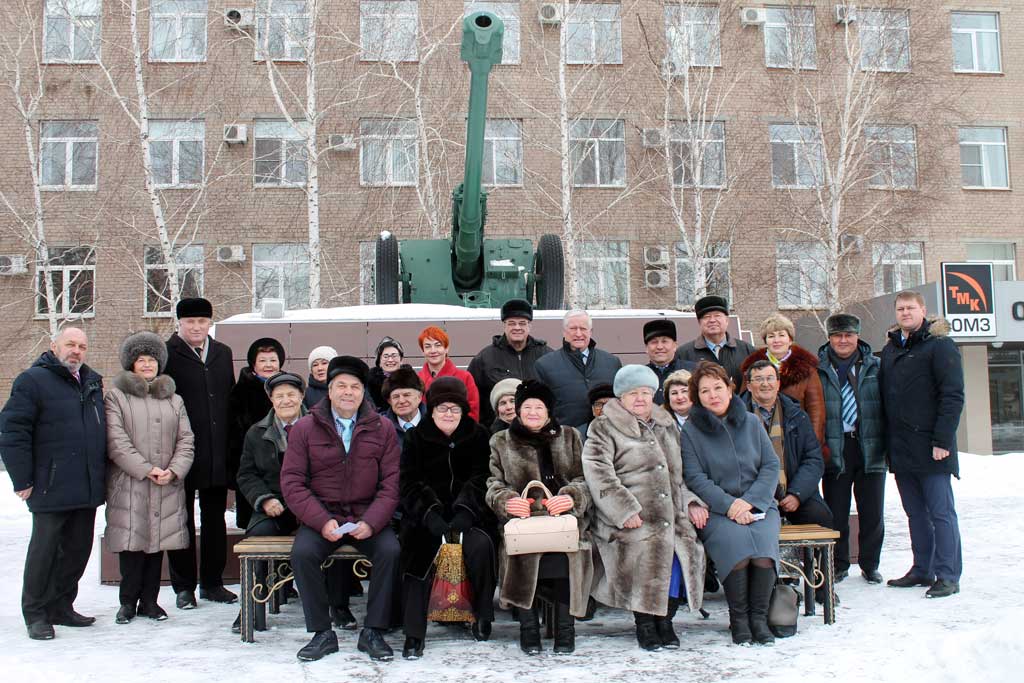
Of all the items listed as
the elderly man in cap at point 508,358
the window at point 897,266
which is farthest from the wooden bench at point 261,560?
the window at point 897,266

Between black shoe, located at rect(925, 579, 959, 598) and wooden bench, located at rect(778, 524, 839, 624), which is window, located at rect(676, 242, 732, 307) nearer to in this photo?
black shoe, located at rect(925, 579, 959, 598)

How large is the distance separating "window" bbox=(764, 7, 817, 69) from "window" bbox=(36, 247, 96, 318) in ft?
51.8

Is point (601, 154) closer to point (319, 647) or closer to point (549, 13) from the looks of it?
point (549, 13)

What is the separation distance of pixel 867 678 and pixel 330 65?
18570mm

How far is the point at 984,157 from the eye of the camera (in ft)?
74.7

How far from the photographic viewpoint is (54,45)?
66.1 feet

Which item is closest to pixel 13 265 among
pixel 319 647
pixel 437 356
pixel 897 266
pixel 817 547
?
pixel 437 356

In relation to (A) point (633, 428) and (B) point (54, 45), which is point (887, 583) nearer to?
(A) point (633, 428)

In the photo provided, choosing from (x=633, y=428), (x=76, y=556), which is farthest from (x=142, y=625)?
(x=633, y=428)

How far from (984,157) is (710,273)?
7971 millimetres

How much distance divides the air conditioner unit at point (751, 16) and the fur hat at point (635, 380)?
60.7 ft

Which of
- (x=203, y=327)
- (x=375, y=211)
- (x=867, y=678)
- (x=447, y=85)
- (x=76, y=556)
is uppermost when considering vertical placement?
(x=447, y=85)

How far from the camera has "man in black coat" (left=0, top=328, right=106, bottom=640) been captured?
17.5 ft

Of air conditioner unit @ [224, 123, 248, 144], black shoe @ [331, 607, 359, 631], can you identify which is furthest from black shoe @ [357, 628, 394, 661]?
air conditioner unit @ [224, 123, 248, 144]
